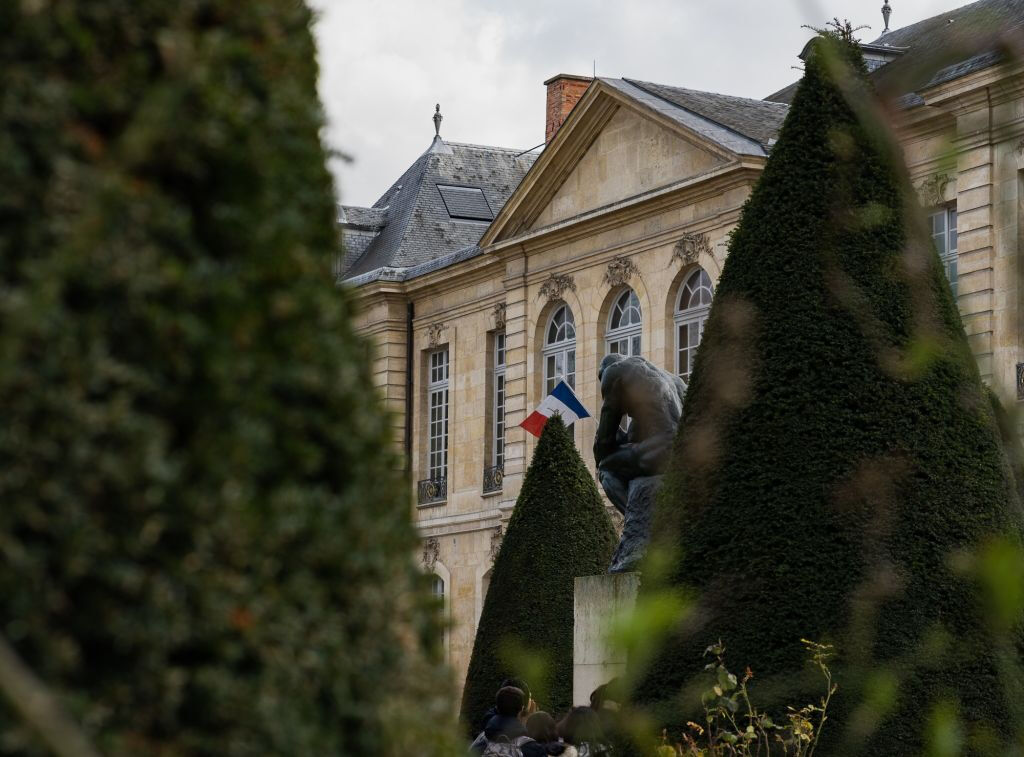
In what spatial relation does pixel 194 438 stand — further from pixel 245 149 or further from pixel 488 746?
pixel 488 746

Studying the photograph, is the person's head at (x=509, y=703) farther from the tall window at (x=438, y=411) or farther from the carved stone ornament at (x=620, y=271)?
the tall window at (x=438, y=411)

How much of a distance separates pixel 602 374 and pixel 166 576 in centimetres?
819

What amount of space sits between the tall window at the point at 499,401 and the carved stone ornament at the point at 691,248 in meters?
5.15

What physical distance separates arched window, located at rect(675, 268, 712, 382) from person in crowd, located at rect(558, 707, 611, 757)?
54.8 ft

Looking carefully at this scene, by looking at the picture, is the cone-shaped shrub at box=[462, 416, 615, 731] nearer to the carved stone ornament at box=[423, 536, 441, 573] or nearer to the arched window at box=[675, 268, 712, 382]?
the arched window at box=[675, 268, 712, 382]

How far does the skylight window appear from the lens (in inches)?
1340

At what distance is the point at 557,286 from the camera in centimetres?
2764

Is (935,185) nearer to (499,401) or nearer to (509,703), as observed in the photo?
(509,703)

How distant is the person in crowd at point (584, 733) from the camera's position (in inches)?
267

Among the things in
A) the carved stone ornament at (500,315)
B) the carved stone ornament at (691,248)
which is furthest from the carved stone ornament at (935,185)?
the carved stone ornament at (500,315)

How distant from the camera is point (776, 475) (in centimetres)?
653

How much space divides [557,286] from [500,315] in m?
1.90

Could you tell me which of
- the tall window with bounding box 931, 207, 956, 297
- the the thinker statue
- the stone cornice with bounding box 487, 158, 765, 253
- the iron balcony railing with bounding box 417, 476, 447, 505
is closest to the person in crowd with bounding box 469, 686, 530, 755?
the the thinker statue

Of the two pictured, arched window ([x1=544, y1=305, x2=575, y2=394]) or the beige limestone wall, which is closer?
the beige limestone wall
